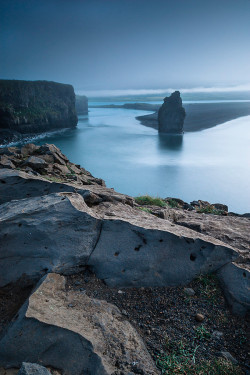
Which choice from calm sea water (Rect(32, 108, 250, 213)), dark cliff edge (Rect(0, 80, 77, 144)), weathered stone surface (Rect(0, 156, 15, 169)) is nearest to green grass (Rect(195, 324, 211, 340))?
weathered stone surface (Rect(0, 156, 15, 169))

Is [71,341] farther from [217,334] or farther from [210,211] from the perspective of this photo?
[210,211]

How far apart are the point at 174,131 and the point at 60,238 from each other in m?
85.4

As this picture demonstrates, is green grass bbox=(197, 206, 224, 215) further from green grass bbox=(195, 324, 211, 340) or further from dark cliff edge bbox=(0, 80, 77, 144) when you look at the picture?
dark cliff edge bbox=(0, 80, 77, 144)

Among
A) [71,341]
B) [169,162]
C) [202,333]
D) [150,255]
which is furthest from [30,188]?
[169,162]

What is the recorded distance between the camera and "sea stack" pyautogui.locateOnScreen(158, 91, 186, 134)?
8256 cm

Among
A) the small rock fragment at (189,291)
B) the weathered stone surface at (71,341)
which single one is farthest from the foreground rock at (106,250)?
the weathered stone surface at (71,341)

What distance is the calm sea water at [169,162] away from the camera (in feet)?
115

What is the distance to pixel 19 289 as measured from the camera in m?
5.84

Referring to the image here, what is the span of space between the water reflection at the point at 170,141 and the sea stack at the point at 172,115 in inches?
133

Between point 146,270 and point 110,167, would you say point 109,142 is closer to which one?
point 110,167

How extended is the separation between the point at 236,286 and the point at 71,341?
429 centimetres

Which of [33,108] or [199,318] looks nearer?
[199,318]

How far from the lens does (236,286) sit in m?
6.12

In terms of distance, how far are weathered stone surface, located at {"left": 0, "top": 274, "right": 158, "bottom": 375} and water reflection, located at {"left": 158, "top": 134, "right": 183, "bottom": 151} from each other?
63.7 metres
